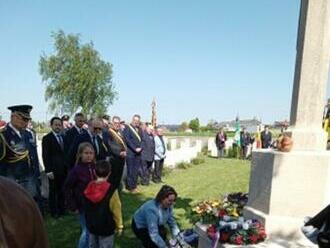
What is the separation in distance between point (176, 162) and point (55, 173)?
9736 millimetres

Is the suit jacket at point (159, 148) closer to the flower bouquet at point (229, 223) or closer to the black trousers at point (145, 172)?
the black trousers at point (145, 172)

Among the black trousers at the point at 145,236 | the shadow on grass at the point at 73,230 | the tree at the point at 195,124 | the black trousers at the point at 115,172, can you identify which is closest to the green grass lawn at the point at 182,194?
the shadow on grass at the point at 73,230

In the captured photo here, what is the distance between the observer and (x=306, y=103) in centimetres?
493

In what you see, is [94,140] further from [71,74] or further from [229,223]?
[71,74]

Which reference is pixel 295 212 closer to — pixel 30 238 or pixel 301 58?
pixel 301 58

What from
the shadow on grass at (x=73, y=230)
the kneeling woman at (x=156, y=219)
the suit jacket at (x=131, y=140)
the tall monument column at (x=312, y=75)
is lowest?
the shadow on grass at (x=73, y=230)

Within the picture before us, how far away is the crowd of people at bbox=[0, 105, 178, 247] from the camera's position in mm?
4699

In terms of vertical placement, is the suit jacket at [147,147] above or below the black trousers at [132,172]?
above

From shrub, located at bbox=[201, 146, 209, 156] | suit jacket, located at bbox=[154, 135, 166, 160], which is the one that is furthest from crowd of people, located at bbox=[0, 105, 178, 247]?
shrub, located at bbox=[201, 146, 209, 156]

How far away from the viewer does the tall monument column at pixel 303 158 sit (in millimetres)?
4719

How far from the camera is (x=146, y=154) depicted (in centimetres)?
1204

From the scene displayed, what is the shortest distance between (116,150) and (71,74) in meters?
23.9

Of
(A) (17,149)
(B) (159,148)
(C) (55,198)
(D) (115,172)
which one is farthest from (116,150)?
(D) (115,172)

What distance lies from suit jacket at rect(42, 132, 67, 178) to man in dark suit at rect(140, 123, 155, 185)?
4181 millimetres
